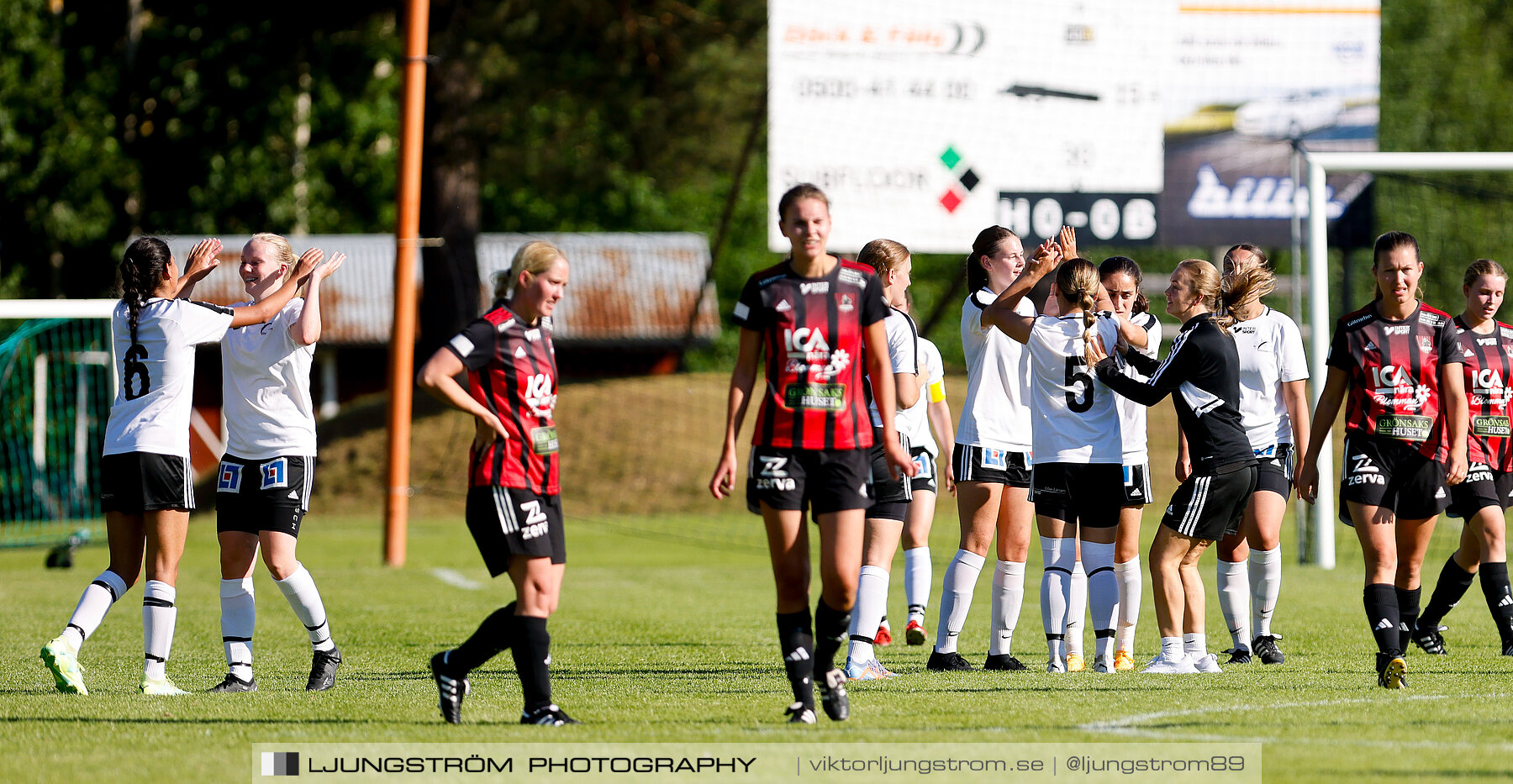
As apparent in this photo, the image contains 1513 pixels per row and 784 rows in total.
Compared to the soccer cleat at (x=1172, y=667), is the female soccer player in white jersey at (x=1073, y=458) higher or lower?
higher

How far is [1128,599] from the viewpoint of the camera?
7441mm

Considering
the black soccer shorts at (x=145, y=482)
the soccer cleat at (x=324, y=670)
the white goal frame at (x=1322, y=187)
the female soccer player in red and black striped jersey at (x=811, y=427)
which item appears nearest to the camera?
the female soccer player in red and black striped jersey at (x=811, y=427)

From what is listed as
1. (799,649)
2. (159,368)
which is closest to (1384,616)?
(799,649)

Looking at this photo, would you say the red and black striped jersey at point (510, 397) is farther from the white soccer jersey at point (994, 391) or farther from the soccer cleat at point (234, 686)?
the white soccer jersey at point (994, 391)

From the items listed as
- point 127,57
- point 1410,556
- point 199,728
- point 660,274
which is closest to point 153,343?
point 199,728

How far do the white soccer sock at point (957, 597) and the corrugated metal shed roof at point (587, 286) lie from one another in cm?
2593

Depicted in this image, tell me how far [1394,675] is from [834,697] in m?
2.57

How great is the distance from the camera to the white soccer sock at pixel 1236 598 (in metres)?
7.80

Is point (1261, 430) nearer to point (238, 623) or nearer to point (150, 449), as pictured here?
point (238, 623)

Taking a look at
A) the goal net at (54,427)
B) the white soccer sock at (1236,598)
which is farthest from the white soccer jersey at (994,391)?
the goal net at (54,427)

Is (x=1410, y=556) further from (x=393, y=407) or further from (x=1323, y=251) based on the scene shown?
(x=393, y=407)

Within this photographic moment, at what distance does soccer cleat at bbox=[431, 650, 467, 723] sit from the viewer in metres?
5.67

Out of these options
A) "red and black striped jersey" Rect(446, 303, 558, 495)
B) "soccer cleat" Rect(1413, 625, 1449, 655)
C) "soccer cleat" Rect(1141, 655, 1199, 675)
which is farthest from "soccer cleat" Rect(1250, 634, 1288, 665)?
"red and black striped jersey" Rect(446, 303, 558, 495)

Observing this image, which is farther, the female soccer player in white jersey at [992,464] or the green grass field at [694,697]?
the female soccer player in white jersey at [992,464]
